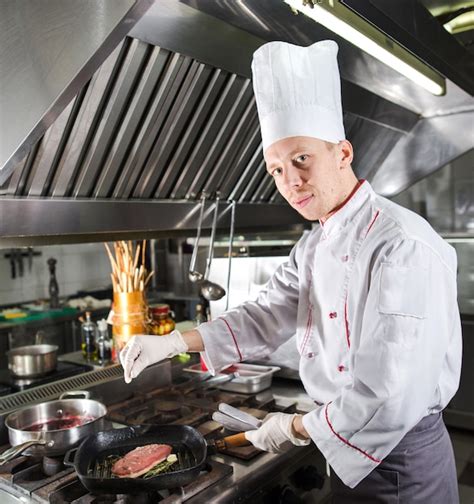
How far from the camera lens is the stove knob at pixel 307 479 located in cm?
171

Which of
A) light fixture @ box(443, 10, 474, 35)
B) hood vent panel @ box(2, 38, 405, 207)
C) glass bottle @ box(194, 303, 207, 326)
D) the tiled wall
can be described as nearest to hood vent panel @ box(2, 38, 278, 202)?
hood vent panel @ box(2, 38, 405, 207)

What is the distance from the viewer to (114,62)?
5.12 ft

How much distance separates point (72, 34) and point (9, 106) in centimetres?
28

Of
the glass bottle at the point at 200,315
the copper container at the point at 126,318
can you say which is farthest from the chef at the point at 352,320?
the glass bottle at the point at 200,315

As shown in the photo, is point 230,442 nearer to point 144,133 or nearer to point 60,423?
point 60,423

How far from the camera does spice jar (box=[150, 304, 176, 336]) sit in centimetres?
245

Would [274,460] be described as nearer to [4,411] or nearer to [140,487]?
[140,487]

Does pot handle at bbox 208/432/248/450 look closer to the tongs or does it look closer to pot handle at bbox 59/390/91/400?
the tongs

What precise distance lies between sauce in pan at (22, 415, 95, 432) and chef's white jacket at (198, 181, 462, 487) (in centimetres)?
81

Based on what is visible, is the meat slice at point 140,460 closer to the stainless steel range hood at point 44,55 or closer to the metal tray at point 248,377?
the metal tray at point 248,377

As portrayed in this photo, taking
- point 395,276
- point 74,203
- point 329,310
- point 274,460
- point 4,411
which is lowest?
point 274,460

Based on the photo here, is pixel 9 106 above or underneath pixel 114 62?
underneath

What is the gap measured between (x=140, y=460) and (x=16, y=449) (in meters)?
0.37

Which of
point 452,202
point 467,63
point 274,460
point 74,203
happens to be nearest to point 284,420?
point 274,460
